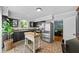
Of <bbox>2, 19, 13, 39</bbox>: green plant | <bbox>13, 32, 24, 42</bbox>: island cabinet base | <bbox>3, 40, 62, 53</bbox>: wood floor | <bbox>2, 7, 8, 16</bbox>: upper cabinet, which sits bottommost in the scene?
<bbox>3, 40, 62, 53</bbox>: wood floor

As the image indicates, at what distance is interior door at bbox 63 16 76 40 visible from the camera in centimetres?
158

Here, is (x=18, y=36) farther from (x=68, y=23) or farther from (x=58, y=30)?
(x=68, y=23)

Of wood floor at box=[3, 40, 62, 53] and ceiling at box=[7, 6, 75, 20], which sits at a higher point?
ceiling at box=[7, 6, 75, 20]

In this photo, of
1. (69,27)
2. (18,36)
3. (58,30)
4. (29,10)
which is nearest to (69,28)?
(69,27)

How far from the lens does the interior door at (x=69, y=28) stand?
158 centimetres

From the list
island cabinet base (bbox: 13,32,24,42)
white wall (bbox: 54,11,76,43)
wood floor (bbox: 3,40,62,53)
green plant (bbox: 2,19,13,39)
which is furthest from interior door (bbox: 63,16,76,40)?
green plant (bbox: 2,19,13,39)

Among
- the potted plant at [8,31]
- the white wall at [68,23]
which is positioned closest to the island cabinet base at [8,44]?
the potted plant at [8,31]

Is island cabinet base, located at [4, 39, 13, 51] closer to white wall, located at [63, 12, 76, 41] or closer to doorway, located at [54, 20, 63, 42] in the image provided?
doorway, located at [54, 20, 63, 42]

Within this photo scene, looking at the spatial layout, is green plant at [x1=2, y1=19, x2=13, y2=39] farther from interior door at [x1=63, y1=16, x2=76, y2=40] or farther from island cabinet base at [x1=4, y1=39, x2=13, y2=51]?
interior door at [x1=63, y1=16, x2=76, y2=40]

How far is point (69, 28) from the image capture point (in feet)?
5.20
